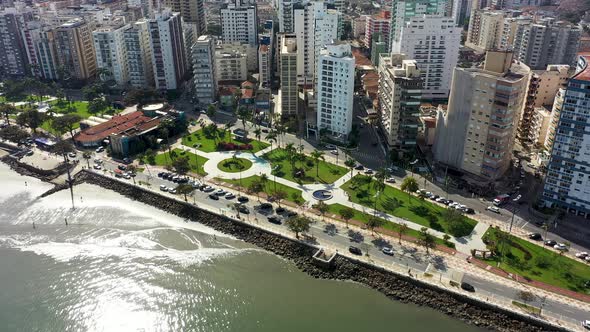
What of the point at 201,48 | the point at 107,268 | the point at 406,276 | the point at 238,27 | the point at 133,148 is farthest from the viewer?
the point at 238,27

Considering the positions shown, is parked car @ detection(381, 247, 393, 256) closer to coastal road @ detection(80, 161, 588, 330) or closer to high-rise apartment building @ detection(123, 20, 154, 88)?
coastal road @ detection(80, 161, 588, 330)

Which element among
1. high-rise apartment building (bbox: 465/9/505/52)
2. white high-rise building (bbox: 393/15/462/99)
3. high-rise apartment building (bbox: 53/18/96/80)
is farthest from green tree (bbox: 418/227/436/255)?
high-rise apartment building (bbox: 465/9/505/52)

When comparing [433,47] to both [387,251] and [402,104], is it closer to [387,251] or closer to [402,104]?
[402,104]

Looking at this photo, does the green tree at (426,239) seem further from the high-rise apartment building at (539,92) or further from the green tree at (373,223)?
the high-rise apartment building at (539,92)

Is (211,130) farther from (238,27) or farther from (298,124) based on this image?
(238,27)

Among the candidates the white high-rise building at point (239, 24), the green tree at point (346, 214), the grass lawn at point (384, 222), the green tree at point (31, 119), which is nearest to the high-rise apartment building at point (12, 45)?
the green tree at point (31, 119)

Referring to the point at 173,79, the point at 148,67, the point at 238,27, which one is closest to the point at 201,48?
the point at 173,79
